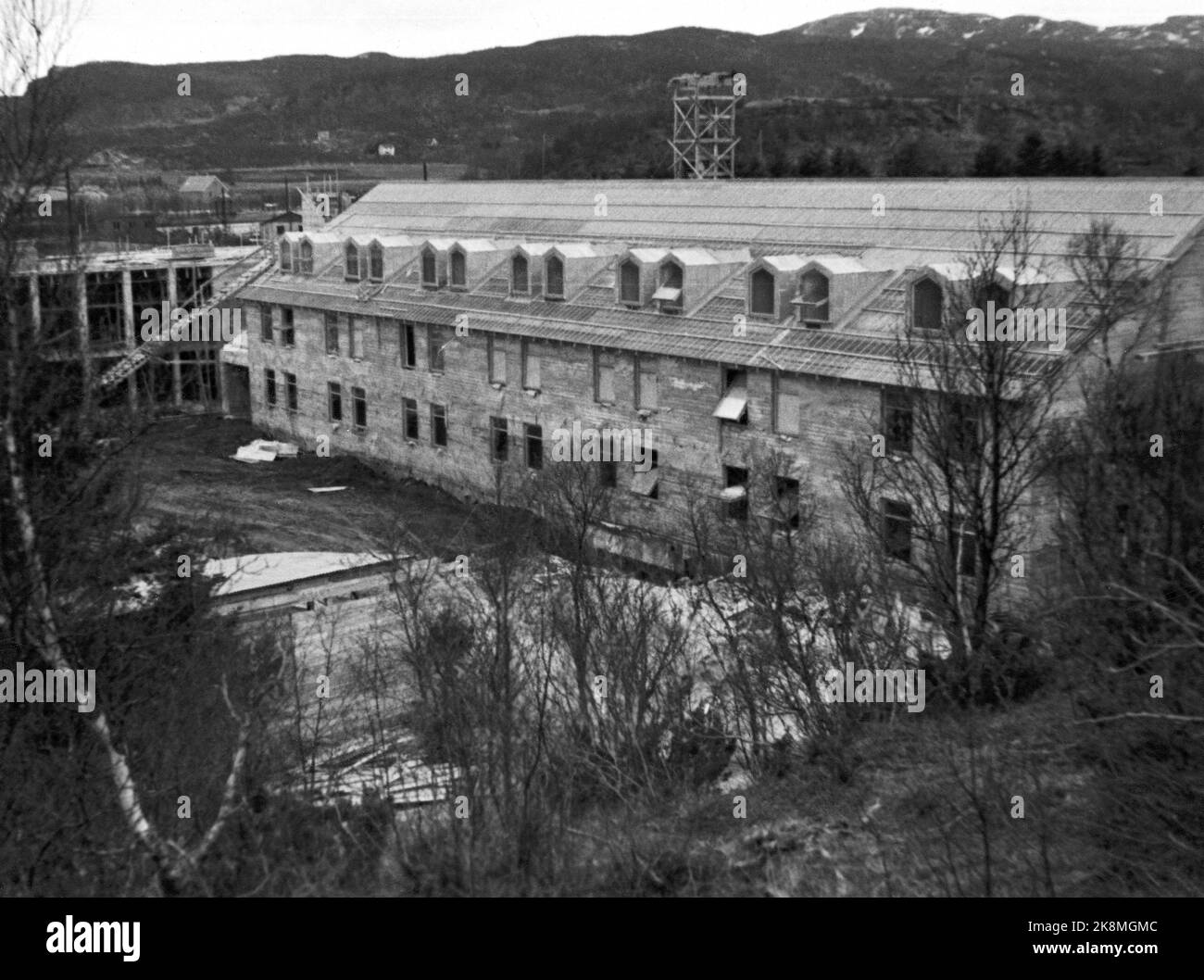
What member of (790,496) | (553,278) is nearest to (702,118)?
(553,278)

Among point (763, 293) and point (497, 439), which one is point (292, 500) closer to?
point (497, 439)

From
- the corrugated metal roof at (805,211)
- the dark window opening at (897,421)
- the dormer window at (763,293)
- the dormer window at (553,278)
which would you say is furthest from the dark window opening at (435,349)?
the dark window opening at (897,421)

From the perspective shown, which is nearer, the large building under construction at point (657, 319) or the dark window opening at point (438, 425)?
the large building under construction at point (657, 319)

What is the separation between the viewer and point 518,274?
35.7 m

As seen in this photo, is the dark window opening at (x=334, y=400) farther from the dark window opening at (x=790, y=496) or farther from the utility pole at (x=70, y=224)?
the utility pole at (x=70, y=224)

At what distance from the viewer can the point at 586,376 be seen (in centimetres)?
3269

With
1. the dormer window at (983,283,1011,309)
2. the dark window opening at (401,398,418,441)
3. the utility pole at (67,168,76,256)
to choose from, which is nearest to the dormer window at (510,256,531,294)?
the dark window opening at (401,398,418,441)

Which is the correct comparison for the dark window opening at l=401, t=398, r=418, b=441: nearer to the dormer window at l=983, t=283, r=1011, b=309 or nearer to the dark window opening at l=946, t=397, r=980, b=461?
the dormer window at l=983, t=283, r=1011, b=309

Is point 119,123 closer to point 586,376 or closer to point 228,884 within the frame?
point 586,376

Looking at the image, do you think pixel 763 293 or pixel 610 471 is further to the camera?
pixel 610 471

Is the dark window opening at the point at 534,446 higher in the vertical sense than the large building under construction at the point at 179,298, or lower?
lower

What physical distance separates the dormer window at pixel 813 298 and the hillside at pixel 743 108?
24319 mm

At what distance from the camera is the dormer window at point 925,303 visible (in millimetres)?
25703

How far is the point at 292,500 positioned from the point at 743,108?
58012 mm
